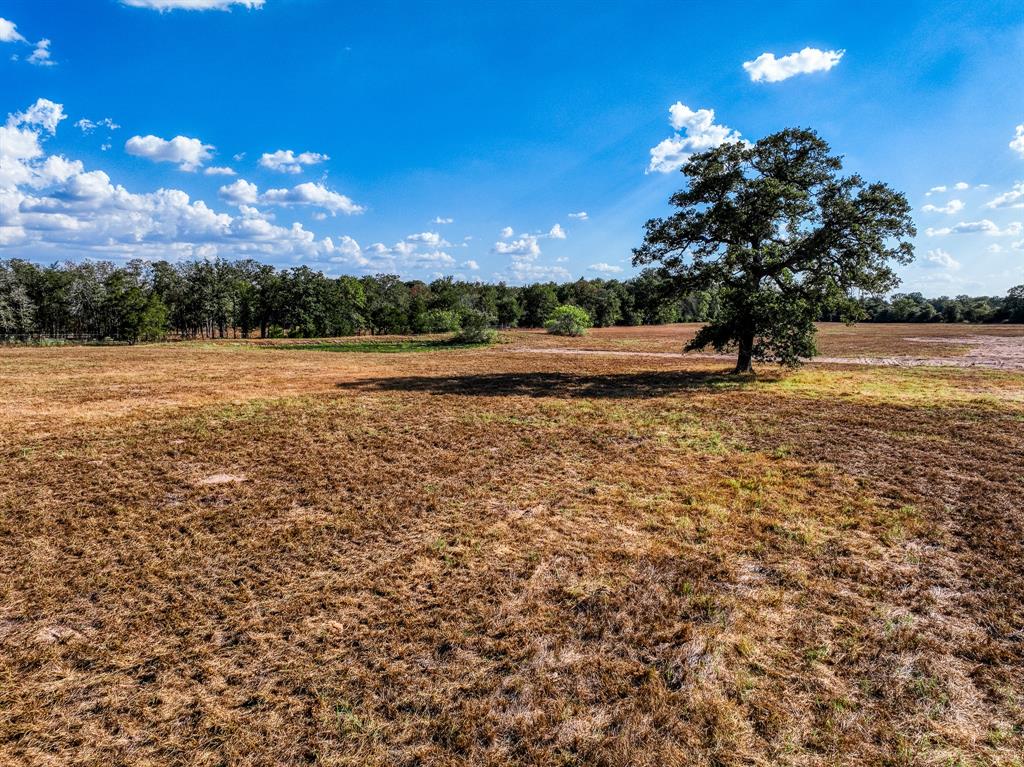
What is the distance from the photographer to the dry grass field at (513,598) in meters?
3.76

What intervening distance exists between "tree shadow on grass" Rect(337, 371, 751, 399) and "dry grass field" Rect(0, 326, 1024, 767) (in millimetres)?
7302

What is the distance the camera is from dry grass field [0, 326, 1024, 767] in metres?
3.76

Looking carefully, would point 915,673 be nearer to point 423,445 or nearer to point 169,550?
point 169,550

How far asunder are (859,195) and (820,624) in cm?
2234

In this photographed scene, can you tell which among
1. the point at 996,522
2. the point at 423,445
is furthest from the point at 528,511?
the point at 996,522

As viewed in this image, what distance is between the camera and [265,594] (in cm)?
560

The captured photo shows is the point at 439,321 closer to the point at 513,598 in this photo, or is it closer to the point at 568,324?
the point at 568,324

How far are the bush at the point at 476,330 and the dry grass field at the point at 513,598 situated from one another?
3937 centimetres

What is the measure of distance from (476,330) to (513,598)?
154 feet

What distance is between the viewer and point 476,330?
5150 cm

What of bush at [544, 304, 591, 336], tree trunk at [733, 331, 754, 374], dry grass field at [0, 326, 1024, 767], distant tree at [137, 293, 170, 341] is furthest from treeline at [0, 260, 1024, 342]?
dry grass field at [0, 326, 1024, 767]

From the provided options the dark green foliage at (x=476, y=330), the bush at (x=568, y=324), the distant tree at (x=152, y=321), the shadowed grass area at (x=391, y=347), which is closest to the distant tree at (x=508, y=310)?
the bush at (x=568, y=324)

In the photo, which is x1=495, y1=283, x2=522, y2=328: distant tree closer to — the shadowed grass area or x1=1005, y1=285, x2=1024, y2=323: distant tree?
the shadowed grass area

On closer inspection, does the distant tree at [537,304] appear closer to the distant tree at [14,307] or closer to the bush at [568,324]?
the bush at [568,324]
